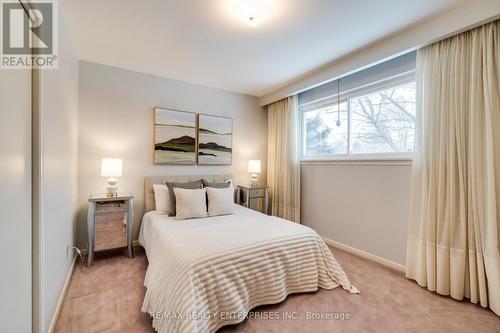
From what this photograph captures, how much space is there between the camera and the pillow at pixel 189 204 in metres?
2.61

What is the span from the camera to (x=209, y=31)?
216 cm

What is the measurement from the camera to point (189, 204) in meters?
2.63

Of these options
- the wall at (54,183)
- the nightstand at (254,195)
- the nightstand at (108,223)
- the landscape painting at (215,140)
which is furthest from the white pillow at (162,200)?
the nightstand at (254,195)

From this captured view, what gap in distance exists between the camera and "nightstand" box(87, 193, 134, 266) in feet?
8.30

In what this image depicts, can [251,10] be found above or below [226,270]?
above

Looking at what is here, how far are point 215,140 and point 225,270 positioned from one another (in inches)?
96.4

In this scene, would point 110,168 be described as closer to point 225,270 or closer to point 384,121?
point 225,270

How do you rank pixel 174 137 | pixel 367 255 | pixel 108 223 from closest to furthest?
pixel 108 223 < pixel 367 255 < pixel 174 137

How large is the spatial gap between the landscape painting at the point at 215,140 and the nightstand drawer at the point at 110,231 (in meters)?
1.38

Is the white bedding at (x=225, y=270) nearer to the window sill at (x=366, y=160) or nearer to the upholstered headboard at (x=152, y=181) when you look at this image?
the upholstered headboard at (x=152, y=181)

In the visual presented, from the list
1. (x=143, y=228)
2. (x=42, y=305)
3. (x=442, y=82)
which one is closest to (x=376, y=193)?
(x=442, y=82)

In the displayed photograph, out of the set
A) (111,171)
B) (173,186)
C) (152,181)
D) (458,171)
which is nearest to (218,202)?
(173,186)

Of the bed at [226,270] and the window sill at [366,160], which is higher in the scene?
the window sill at [366,160]

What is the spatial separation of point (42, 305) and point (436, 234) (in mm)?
3082
